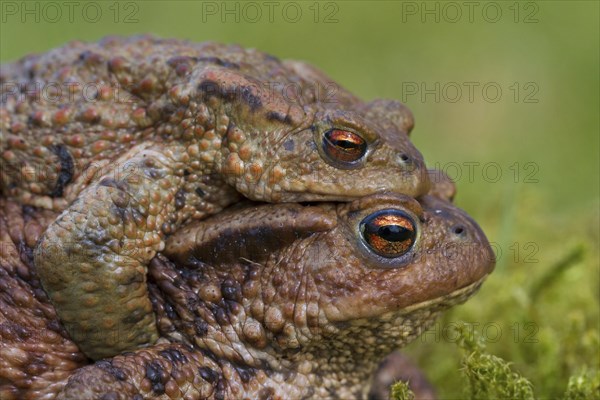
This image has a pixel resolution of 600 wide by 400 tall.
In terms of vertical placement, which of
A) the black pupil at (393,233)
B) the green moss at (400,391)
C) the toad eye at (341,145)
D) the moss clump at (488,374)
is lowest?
the green moss at (400,391)

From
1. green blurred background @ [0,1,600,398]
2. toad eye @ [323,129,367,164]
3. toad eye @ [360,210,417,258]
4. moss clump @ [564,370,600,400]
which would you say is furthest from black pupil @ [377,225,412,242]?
green blurred background @ [0,1,600,398]

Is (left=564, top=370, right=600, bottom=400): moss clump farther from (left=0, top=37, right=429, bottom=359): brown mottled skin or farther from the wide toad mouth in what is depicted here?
(left=0, top=37, right=429, bottom=359): brown mottled skin

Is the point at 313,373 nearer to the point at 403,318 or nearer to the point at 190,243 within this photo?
the point at 403,318

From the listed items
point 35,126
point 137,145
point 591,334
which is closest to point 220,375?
point 137,145

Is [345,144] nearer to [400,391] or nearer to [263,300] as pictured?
[263,300]

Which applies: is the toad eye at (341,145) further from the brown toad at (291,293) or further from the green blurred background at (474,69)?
the green blurred background at (474,69)

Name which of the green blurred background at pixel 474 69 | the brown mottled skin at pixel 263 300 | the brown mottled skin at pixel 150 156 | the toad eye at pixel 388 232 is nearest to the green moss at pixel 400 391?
the brown mottled skin at pixel 263 300

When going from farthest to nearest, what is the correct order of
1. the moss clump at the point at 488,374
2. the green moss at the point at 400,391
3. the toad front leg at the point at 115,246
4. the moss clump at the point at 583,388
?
1. the moss clump at the point at 583,388
2. the moss clump at the point at 488,374
3. the green moss at the point at 400,391
4. the toad front leg at the point at 115,246

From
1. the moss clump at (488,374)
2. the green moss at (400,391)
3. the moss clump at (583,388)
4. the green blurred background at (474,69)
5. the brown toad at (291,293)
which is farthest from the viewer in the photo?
the green blurred background at (474,69)
